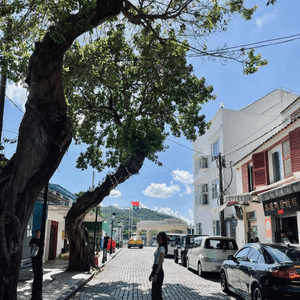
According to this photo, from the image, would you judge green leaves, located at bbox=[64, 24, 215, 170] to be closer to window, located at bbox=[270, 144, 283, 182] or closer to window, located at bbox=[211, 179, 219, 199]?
window, located at bbox=[270, 144, 283, 182]

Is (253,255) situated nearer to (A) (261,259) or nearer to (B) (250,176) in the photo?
(A) (261,259)

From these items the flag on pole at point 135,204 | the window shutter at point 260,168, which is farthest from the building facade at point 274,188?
the flag on pole at point 135,204

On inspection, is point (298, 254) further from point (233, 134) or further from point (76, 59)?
point (233, 134)

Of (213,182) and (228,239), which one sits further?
(213,182)

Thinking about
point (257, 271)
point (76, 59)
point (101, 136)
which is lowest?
point (257, 271)

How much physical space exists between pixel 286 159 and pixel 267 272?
9562mm

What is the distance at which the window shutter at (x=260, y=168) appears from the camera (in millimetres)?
17984

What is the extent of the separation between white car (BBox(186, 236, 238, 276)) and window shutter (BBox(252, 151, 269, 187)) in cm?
489

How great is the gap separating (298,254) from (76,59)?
364 inches

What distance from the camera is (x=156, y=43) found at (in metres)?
13.6

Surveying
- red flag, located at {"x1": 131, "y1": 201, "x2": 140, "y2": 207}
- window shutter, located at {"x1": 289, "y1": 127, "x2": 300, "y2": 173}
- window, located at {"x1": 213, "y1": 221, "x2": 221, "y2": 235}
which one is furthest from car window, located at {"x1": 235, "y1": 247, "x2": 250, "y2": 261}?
red flag, located at {"x1": 131, "y1": 201, "x2": 140, "y2": 207}

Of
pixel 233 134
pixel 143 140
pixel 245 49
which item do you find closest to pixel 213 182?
pixel 233 134

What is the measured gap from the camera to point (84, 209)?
15.0 meters

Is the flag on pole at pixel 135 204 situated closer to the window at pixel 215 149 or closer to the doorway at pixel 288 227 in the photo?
the window at pixel 215 149
